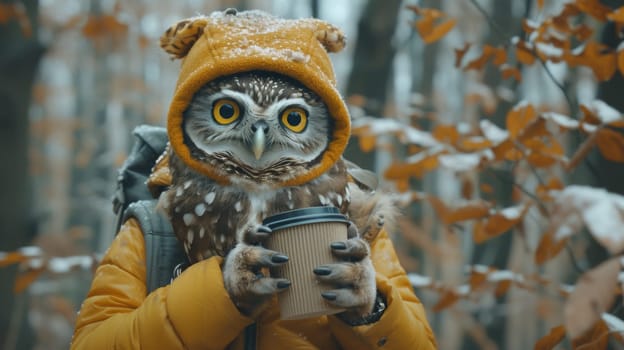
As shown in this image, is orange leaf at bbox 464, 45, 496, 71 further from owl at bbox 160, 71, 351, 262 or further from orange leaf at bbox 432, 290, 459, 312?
orange leaf at bbox 432, 290, 459, 312

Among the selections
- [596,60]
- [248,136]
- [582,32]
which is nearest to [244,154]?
[248,136]

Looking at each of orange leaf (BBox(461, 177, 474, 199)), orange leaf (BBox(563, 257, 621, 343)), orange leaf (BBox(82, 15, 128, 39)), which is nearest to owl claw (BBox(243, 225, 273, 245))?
orange leaf (BBox(563, 257, 621, 343))

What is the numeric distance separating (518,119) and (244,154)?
0.86m

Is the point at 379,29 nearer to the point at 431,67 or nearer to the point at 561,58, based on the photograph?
the point at 561,58

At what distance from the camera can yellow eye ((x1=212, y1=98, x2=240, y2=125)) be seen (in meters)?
1.46

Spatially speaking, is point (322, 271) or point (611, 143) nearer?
point (322, 271)

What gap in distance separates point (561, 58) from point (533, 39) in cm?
11

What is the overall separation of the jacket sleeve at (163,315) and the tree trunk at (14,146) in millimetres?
2118

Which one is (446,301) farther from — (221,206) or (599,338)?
(221,206)

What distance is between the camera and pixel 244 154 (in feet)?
4.78

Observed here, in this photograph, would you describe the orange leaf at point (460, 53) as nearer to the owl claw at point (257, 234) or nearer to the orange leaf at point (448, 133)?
the orange leaf at point (448, 133)

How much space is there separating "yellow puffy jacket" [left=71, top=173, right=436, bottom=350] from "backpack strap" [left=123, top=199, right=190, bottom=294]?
0.03 meters

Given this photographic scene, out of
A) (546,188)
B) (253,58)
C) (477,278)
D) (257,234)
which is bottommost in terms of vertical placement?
(477,278)

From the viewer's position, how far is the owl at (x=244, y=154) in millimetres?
1449
